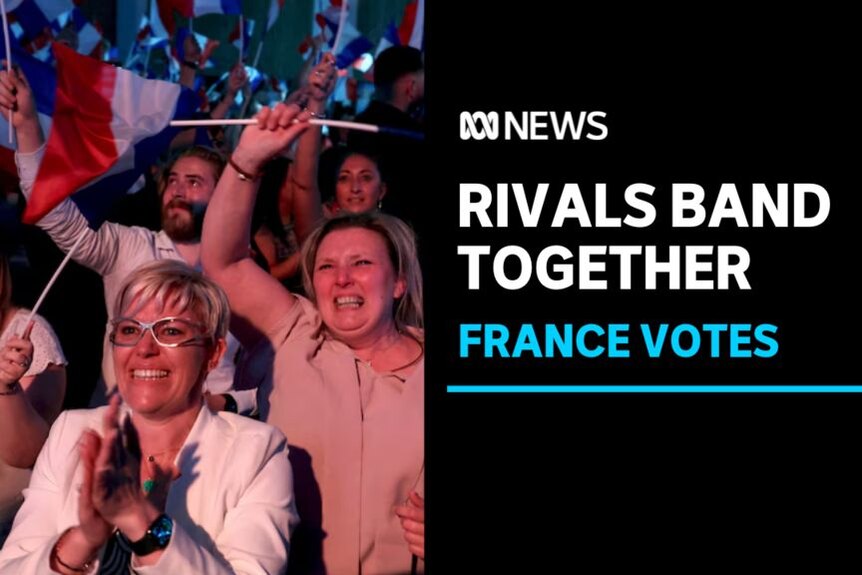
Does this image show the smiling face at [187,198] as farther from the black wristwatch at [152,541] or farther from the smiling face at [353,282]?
the black wristwatch at [152,541]

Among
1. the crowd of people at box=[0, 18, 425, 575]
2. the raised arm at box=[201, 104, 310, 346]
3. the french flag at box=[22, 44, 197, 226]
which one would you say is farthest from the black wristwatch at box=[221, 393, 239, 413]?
the french flag at box=[22, 44, 197, 226]

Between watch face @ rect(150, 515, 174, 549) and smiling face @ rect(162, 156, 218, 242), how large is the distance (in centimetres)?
151

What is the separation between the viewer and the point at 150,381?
3225 millimetres

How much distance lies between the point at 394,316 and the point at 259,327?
Result: 14.1 inches

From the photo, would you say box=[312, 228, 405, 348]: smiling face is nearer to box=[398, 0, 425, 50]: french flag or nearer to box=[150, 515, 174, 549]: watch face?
box=[150, 515, 174, 549]: watch face

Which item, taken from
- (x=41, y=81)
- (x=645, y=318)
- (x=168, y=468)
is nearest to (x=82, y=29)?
(x=41, y=81)

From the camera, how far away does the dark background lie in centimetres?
301

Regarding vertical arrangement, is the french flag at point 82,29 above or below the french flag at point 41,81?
above

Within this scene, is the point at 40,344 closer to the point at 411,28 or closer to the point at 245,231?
the point at 245,231

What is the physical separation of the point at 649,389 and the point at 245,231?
1.15 metres

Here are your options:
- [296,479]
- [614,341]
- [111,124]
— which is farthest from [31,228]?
[614,341]

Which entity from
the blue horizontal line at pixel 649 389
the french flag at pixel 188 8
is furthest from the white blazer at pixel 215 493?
the french flag at pixel 188 8

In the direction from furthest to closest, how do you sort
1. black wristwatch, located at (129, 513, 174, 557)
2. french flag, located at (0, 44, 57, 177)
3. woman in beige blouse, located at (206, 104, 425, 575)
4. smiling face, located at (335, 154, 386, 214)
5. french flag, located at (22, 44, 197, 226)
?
smiling face, located at (335, 154, 386, 214) → french flag, located at (0, 44, 57, 177) → french flag, located at (22, 44, 197, 226) → woman in beige blouse, located at (206, 104, 425, 575) → black wristwatch, located at (129, 513, 174, 557)

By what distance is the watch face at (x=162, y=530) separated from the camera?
9.31 feet
